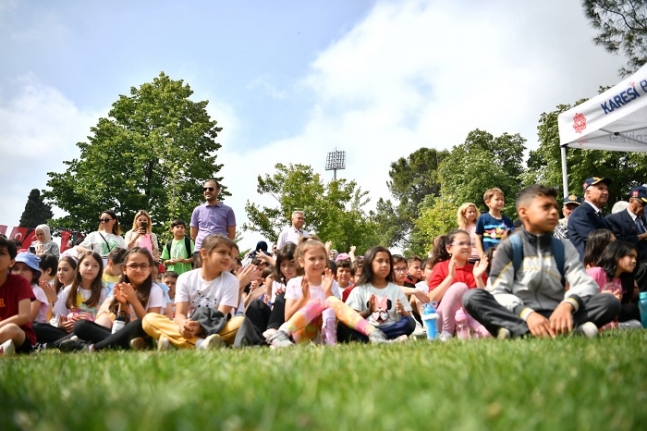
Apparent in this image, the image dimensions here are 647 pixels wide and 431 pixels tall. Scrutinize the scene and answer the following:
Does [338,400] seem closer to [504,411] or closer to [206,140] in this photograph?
[504,411]

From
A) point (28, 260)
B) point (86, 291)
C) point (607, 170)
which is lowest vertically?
point (86, 291)

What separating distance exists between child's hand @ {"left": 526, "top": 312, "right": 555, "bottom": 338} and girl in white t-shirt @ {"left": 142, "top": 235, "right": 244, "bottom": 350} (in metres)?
3.02

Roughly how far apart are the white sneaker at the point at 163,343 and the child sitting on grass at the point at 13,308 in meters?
1.68

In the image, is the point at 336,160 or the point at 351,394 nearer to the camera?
the point at 351,394

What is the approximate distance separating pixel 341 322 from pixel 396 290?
986mm

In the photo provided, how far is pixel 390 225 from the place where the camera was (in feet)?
278

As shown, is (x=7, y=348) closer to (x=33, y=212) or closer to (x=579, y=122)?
(x=579, y=122)

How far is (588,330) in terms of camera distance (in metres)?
4.80

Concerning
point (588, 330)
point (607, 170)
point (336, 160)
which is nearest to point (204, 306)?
point (588, 330)

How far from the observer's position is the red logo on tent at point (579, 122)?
34.3 ft

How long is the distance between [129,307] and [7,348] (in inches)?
54.2

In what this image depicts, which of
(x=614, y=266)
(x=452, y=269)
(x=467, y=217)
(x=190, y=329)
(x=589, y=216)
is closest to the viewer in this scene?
(x=190, y=329)

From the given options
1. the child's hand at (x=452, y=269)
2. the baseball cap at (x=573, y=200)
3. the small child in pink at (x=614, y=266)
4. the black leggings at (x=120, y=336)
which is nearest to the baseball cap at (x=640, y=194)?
the baseball cap at (x=573, y=200)

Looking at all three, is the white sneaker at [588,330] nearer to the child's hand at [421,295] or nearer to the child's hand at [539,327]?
the child's hand at [539,327]
